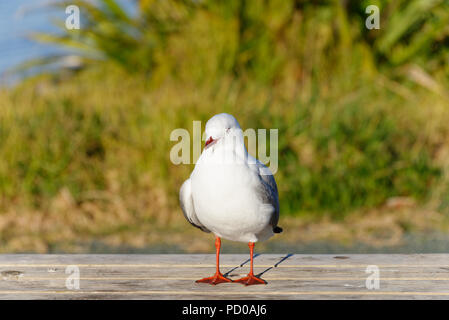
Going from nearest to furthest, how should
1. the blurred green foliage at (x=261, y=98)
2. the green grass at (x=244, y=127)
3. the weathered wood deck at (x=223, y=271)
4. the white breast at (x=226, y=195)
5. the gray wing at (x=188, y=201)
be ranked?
1. the white breast at (x=226, y=195)
2. the weathered wood deck at (x=223, y=271)
3. the gray wing at (x=188, y=201)
4. the green grass at (x=244, y=127)
5. the blurred green foliage at (x=261, y=98)

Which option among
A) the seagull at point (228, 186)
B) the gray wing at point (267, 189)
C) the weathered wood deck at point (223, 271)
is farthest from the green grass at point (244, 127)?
the seagull at point (228, 186)

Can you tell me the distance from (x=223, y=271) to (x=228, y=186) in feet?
2.49

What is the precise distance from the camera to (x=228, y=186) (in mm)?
2820

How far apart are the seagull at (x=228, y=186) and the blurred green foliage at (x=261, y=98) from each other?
4246mm

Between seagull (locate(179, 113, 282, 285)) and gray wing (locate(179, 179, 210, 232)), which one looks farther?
gray wing (locate(179, 179, 210, 232))

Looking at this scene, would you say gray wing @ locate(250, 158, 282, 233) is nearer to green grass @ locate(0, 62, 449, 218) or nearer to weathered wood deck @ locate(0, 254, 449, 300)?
weathered wood deck @ locate(0, 254, 449, 300)

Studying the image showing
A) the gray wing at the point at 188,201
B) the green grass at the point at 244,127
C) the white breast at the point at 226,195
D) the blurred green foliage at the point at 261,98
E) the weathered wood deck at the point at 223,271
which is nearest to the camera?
the white breast at the point at 226,195

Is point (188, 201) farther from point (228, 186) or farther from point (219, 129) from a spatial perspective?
point (219, 129)

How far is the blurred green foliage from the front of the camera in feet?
24.5

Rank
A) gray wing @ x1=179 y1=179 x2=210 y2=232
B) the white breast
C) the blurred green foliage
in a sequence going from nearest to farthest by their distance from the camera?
the white breast
gray wing @ x1=179 y1=179 x2=210 y2=232
the blurred green foliage

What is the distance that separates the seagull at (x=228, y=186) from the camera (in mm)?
2822

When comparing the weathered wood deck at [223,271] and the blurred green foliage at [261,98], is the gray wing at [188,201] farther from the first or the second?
the blurred green foliage at [261,98]

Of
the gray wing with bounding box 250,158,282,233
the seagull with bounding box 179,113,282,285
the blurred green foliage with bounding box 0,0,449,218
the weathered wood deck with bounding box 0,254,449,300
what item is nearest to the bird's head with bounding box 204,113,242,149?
the seagull with bounding box 179,113,282,285

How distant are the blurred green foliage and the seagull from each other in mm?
4246
